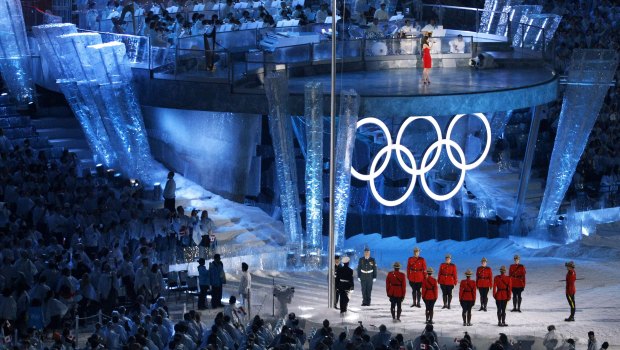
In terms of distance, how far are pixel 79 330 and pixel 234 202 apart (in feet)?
34.0

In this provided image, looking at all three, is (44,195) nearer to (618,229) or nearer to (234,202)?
(234,202)

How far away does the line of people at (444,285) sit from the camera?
98.1ft

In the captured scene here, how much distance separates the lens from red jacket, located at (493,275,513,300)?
29875 millimetres

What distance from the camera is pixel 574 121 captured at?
126 ft

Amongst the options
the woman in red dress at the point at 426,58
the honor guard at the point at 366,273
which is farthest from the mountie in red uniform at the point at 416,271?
the woman in red dress at the point at 426,58

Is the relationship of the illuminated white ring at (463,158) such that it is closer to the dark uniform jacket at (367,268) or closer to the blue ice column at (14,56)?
the dark uniform jacket at (367,268)

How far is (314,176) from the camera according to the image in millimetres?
35938

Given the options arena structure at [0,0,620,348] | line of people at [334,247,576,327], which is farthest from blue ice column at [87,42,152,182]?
line of people at [334,247,576,327]

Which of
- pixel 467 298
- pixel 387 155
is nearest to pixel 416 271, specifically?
pixel 467 298

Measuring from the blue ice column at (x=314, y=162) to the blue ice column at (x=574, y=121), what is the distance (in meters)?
5.66

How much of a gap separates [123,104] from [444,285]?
10.3 meters

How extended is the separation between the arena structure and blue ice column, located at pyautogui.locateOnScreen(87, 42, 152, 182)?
43 mm

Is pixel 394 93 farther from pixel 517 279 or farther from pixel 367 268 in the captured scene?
pixel 517 279

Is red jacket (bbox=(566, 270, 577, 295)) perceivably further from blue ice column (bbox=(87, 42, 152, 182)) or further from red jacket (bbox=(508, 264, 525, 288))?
blue ice column (bbox=(87, 42, 152, 182))
